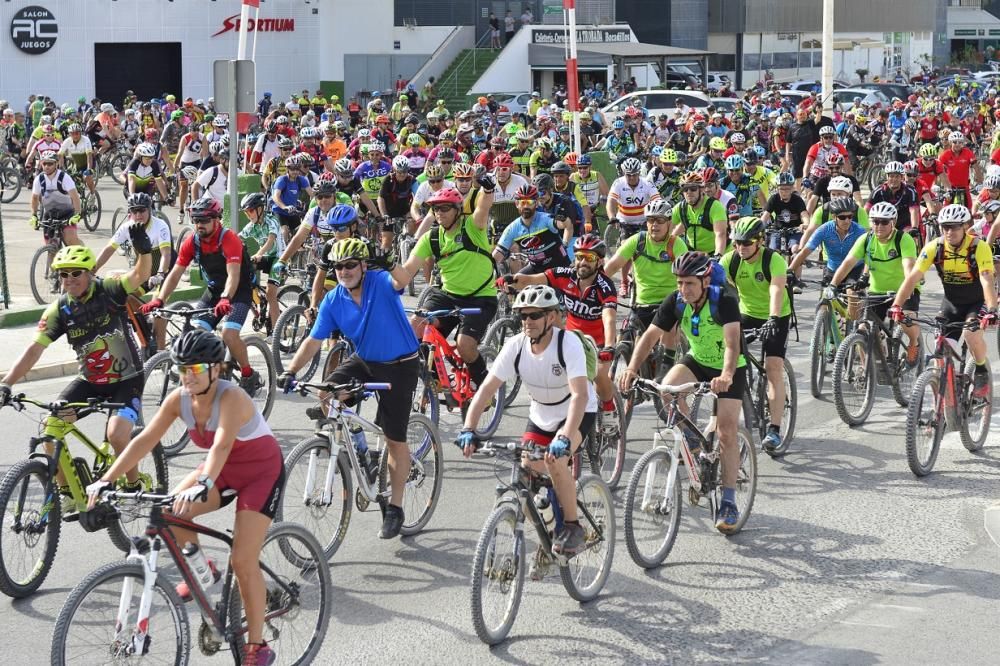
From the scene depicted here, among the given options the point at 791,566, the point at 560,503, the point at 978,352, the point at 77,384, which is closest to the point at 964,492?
the point at 978,352

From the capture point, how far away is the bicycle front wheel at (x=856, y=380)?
12.1 metres

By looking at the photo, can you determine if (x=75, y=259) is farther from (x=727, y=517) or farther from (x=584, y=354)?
(x=727, y=517)

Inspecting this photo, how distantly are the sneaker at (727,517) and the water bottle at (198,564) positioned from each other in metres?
3.72

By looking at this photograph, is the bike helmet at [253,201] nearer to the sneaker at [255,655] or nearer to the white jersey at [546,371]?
the white jersey at [546,371]

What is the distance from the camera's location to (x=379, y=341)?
30.2ft

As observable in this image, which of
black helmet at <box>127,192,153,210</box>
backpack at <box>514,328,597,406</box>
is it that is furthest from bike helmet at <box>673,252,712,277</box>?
black helmet at <box>127,192,153,210</box>

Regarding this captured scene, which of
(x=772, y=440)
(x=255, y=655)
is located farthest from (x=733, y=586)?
(x=255, y=655)

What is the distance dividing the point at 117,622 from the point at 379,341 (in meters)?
3.39

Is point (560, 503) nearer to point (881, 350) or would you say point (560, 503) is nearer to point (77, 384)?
point (77, 384)

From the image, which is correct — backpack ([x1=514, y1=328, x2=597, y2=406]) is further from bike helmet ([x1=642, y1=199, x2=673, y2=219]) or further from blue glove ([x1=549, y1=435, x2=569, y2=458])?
bike helmet ([x1=642, y1=199, x2=673, y2=219])

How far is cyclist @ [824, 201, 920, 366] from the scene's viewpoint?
41.2ft

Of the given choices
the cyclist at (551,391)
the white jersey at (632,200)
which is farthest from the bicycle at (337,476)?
the white jersey at (632,200)

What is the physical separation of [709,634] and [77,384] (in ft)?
13.6

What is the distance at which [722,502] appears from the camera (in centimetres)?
917
